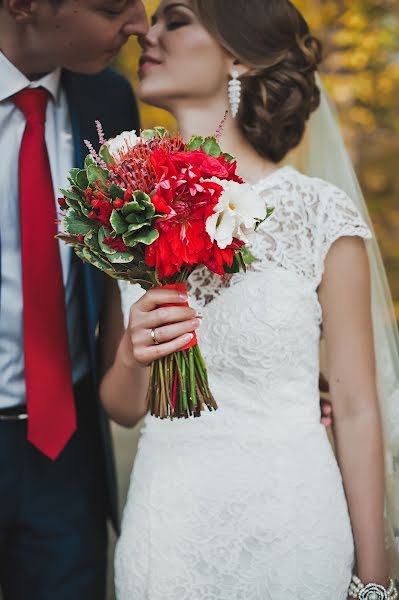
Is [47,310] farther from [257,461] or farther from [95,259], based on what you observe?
[257,461]

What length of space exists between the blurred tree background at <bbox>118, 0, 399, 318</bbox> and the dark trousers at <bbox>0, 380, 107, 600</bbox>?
4.31m

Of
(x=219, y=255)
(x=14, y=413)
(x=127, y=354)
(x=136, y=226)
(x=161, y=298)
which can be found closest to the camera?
(x=136, y=226)

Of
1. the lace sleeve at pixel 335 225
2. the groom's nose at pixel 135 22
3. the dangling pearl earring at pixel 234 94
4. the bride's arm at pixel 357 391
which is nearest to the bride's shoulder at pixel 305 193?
the lace sleeve at pixel 335 225

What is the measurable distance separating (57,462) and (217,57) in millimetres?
1568

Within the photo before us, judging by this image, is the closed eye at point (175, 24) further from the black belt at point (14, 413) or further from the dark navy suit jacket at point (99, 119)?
the black belt at point (14, 413)

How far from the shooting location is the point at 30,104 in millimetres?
2592

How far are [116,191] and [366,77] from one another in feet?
17.1

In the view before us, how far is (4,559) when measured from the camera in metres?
2.80

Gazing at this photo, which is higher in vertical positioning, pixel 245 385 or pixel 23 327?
pixel 23 327

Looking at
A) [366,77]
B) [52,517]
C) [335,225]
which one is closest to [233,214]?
[335,225]

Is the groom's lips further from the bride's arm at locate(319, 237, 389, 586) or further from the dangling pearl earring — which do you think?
the bride's arm at locate(319, 237, 389, 586)

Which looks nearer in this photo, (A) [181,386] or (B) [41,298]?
(A) [181,386]

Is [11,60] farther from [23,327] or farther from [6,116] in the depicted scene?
[23,327]

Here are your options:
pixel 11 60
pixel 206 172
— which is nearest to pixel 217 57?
pixel 11 60
